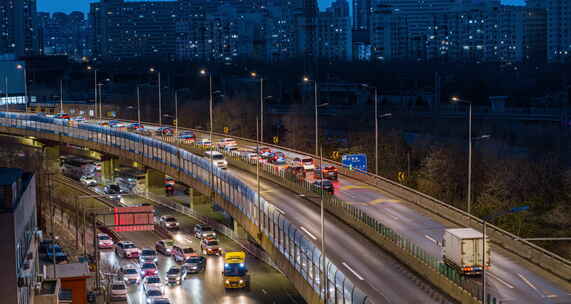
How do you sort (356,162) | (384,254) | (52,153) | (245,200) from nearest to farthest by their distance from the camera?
(384,254) < (245,200) < (356,162) < (52,153)

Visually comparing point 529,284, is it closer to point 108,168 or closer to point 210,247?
point 210,247

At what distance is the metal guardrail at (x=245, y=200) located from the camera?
866 inches

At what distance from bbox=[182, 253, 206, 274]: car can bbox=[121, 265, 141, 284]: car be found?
2509mm

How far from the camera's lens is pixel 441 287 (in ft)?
79.5

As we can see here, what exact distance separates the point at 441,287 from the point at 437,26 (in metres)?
171

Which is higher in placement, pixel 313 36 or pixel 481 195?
pixel 313 36

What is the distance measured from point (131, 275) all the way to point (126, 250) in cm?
526

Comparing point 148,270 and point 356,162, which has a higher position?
point 356,162

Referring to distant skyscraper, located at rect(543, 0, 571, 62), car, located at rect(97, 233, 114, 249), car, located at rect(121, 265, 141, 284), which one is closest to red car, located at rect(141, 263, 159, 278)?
car, located at rect(121, 265, 141, 284)

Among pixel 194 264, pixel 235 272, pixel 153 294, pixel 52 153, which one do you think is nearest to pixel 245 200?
pixel 235 272

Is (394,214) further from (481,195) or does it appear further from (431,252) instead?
(481,195)

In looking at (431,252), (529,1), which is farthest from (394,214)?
(529,1)

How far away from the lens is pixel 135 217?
35719 millimetres

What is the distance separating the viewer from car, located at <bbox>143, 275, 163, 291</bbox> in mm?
38406
